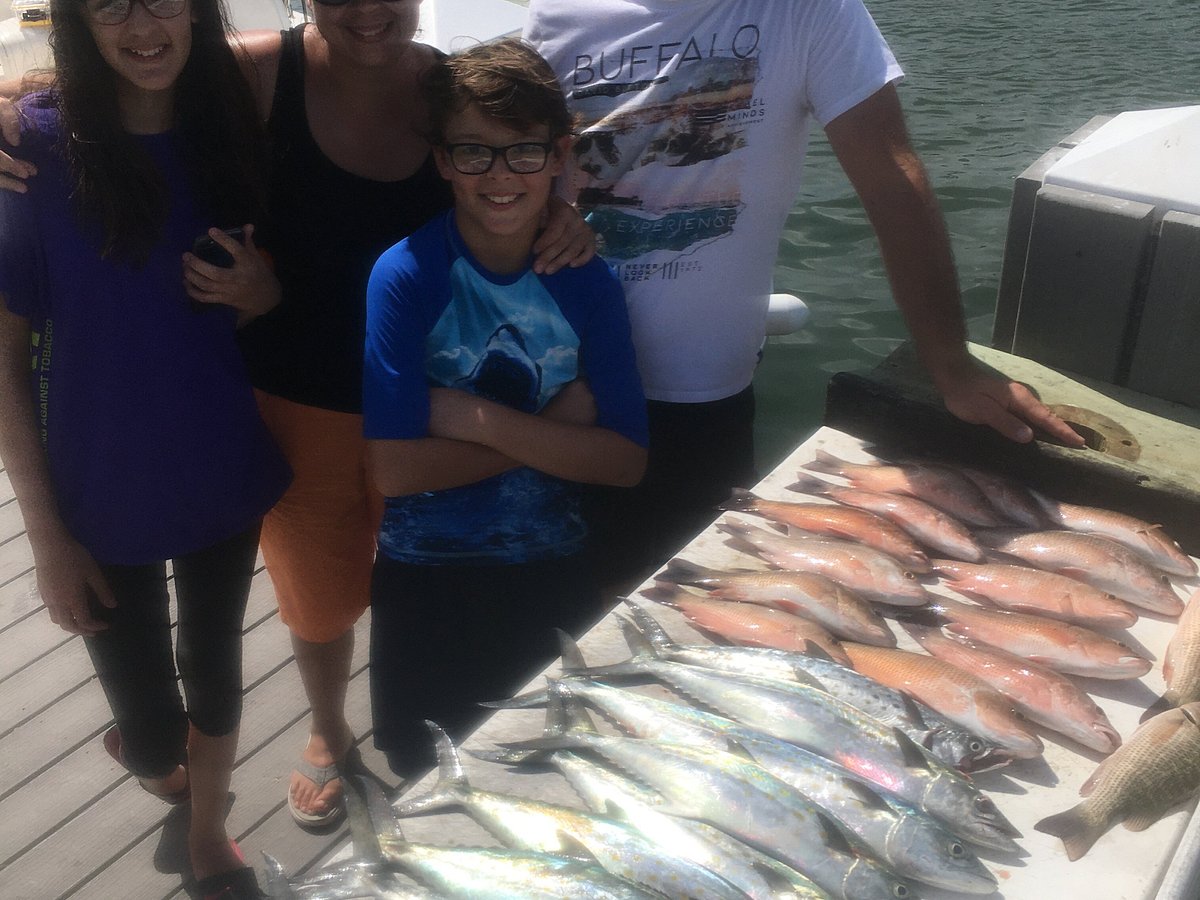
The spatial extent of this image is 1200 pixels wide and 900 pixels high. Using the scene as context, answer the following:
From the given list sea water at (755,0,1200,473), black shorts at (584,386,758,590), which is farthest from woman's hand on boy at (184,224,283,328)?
sea water at (755,0,1200,473)

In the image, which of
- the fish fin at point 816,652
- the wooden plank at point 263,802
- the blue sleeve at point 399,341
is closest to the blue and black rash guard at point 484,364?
the blue sleeve at point 399,341

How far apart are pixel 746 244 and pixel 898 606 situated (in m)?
0.85

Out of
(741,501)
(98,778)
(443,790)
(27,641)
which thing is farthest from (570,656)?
(27,641)

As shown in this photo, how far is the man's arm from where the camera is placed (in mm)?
2240

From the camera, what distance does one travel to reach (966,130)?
31.1ft

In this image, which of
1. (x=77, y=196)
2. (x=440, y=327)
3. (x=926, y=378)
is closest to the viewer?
(x=77, y=196)

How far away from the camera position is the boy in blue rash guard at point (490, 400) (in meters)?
2.06

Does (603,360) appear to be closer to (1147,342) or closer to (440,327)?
(440,327)

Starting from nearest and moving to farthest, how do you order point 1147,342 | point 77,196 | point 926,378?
point 77,196 → point 926,378 → point 1147,342

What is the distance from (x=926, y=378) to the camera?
268cm

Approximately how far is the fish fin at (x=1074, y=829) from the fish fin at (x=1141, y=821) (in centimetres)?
4

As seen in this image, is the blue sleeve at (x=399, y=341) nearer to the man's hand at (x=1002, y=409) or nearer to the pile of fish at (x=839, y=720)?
the pile of fish at (x=839, y=720)

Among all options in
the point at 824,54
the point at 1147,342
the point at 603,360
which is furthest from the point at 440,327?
the point at 1147,342

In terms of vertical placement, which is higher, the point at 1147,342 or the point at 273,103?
the point at 273,103
